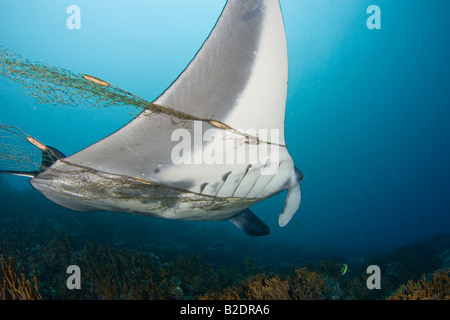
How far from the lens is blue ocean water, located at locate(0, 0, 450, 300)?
115ft

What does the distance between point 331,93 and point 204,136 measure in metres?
59.7

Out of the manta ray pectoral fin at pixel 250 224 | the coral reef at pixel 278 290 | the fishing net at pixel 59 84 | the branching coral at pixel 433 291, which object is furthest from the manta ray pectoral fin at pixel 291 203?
the fishing net at pixel 59 84

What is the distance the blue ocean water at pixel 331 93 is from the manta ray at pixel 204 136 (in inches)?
486

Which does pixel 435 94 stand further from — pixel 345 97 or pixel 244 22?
pixel 244 22

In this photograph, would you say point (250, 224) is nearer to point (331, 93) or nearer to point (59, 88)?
point (59, 88)

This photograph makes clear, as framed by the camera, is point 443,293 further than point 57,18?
No

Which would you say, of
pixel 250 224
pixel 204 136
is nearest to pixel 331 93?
pixel 250 224

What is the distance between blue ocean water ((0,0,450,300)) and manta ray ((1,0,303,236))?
12.3 meters

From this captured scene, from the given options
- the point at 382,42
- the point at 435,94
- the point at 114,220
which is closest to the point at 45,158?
the point at 114,220

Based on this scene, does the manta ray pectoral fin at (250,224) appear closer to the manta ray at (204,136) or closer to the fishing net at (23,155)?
the manta ray at (204,136)

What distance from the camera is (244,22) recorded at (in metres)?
1.57

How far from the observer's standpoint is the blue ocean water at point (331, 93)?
3509 cm

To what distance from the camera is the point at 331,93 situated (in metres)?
52.2

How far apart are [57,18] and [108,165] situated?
199 ft
